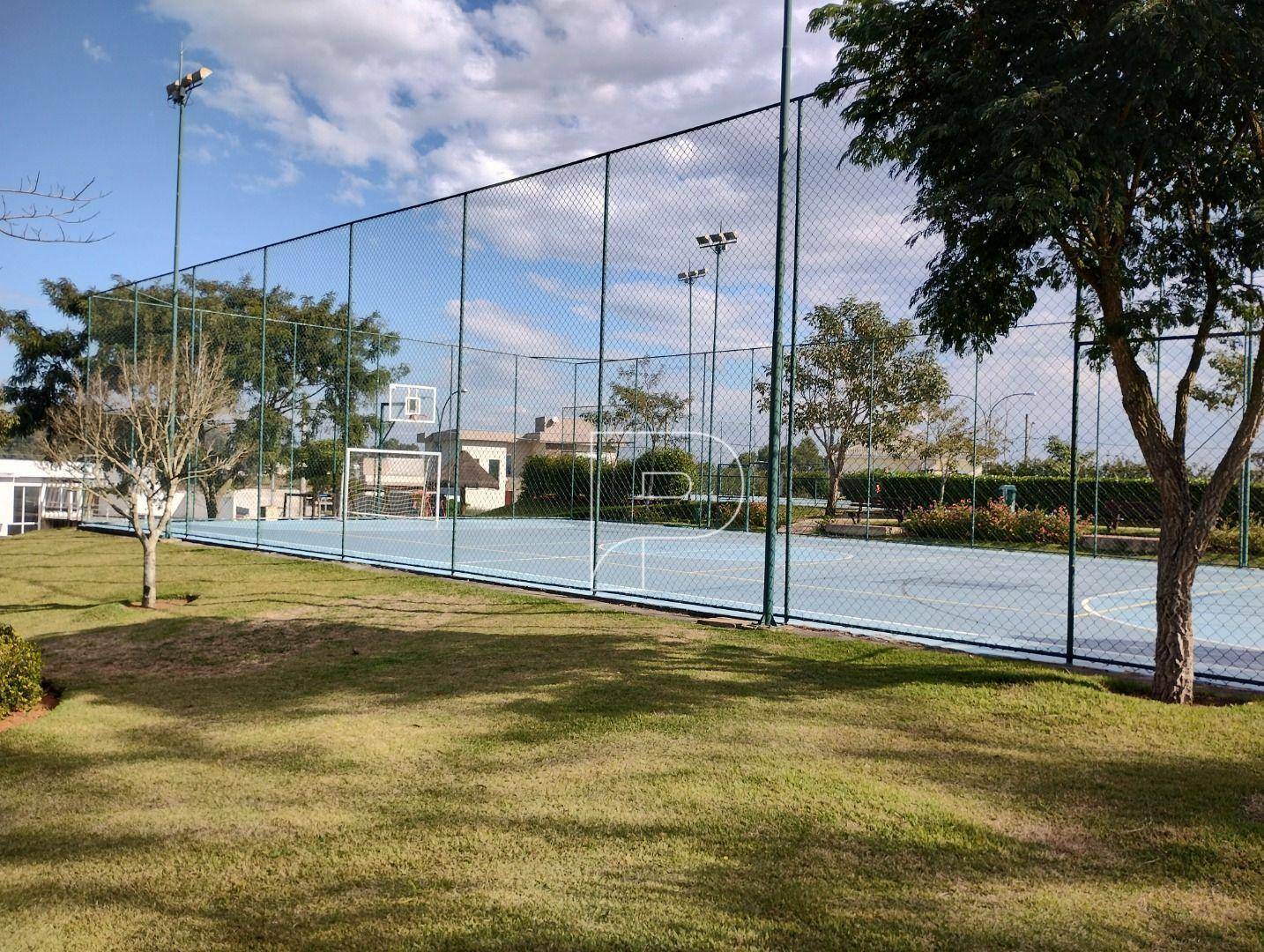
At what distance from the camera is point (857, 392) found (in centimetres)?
1856

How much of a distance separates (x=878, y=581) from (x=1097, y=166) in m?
7.73

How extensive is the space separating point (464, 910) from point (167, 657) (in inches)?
198

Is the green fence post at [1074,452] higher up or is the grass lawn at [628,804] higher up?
the green fence post at [1074,452]

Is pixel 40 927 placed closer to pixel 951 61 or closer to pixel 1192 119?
pixel 951 61

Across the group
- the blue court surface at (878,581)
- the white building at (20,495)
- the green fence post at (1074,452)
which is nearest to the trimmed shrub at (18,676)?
the blue court surface at (878,581)

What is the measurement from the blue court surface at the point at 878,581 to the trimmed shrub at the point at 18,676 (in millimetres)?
4705

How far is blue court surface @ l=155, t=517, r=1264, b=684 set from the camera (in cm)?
762

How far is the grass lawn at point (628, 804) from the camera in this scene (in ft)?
8.96

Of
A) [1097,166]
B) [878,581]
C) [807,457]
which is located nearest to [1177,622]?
[1097,166]

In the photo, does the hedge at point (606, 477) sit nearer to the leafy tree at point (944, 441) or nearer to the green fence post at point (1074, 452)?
the leafy tree at point (944, 441)

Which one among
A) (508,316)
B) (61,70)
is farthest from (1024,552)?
(61,70)

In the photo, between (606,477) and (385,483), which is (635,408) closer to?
(606,477)

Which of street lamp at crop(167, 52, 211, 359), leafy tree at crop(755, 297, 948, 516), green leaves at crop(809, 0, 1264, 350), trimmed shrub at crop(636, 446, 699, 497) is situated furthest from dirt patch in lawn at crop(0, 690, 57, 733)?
trimmed shrub at crop(636, 446, 699, 497)

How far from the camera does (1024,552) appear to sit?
16906 mm
